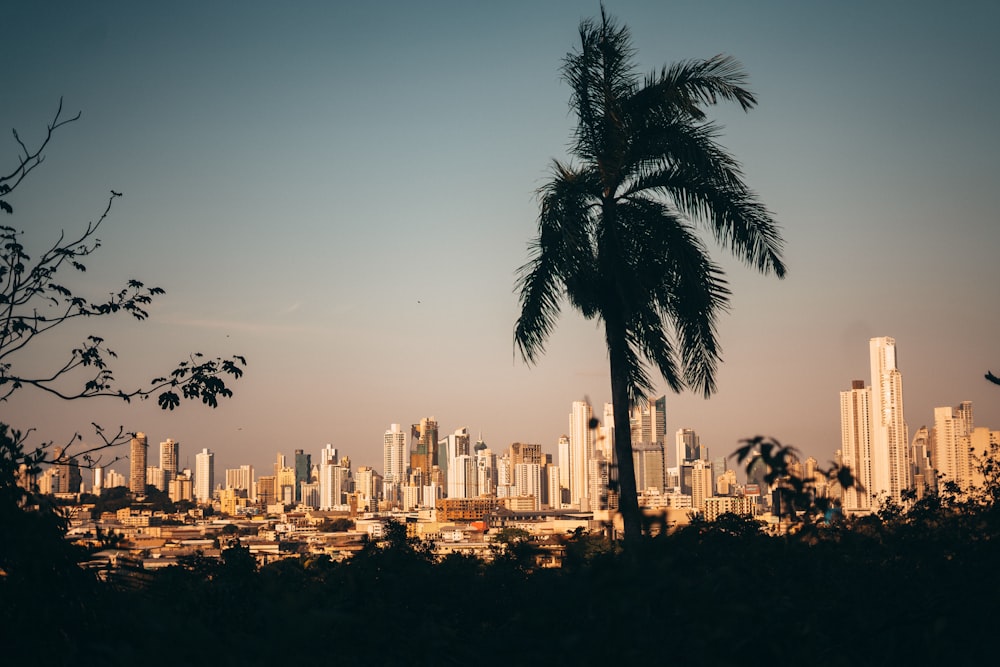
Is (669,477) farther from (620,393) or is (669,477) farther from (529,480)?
(620,393)

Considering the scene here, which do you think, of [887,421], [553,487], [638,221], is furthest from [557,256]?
[553,487]

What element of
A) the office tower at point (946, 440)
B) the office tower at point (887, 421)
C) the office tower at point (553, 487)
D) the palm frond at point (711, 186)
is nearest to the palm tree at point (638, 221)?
the palm frond at point (711, 186)

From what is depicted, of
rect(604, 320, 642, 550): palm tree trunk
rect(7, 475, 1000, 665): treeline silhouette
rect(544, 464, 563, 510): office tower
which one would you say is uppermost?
rect(604, 320, 642, 550): palm tree trunk

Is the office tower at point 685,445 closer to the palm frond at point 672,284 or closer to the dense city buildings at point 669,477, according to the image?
the dense city buildings at point 669,477

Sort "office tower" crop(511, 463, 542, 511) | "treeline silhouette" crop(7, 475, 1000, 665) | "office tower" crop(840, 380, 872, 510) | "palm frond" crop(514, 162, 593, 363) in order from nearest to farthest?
"treeline silhouette" crop(7, 475, 1000, 665), "palm frond" crop(514, 162, 593, 363), "office tower" crop(840, 380, 872, 510), "office tower" crop(511, 463, 542, 511)

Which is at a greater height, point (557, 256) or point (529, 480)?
point (557, 256)

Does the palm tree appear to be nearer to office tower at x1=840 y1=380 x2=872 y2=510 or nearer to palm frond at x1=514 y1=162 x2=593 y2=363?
palm frond at x1=514 y1=162 x2=593 y2=363

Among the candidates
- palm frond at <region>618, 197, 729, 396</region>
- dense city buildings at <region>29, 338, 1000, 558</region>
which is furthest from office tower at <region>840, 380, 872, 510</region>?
palm frond at <region>618, 197, 729, 396</region>

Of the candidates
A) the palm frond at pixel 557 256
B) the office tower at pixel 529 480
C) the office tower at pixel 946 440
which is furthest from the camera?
the office tower at pixel 529 480

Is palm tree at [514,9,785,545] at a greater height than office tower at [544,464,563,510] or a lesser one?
greater
